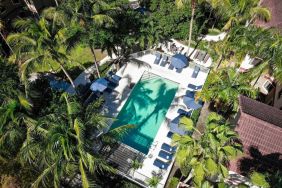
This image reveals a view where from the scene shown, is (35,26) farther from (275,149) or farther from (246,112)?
(275,149)

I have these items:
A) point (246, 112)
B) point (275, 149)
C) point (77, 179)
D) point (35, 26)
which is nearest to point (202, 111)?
point (246, 112)

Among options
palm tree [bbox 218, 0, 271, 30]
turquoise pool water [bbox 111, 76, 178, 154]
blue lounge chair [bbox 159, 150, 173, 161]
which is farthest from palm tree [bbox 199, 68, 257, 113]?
palm tree [bbox 218, 0, 271, 30]

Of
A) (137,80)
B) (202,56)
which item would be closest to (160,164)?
(137,80)

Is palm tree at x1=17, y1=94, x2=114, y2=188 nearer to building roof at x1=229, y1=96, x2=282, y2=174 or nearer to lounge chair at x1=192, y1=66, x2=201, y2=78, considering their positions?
building roof at x1=229, y1=96, x2=282, y2=174

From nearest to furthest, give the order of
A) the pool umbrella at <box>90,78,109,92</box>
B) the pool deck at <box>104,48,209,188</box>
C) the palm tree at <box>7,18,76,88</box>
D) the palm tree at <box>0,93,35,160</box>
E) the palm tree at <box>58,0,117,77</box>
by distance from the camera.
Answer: the palm tree at <box>0,93,35,160</box> → the palm tree at <box>7,18,76,88</box> → the palm tree at <box>58,0,117,77</box> → the pool deck at <box>104,48,209,188</box> → the pool umbrella at <box>90,78,109,92</box>

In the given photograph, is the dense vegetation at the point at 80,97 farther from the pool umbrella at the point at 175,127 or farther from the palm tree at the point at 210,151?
the pool umbrella at the point at 175,127

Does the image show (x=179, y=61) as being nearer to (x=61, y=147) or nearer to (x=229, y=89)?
(x=229, y=89)
